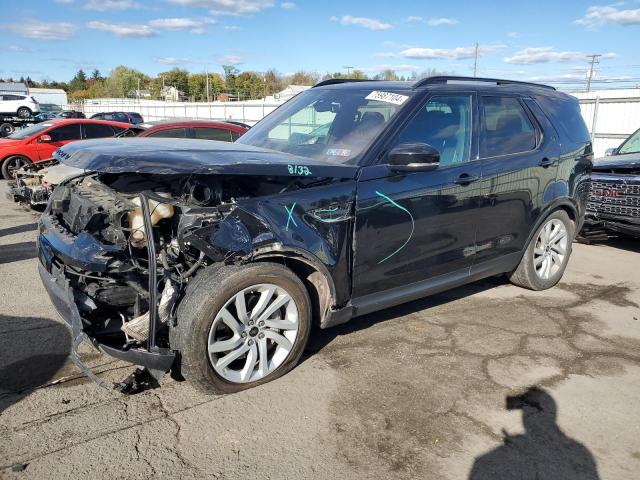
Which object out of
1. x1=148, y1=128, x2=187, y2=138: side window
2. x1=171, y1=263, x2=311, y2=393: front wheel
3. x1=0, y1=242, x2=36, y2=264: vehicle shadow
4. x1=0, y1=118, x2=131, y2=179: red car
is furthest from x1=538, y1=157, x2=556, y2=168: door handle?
x1=0, y1=118, x2=131, y2=179: red car

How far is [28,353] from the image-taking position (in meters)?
3.89

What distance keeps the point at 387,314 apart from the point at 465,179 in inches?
55.5

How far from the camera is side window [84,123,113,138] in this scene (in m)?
13.0

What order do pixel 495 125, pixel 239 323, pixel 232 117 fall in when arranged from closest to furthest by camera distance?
pixel 239 323 < pixel 495 125 < pixel 232 117

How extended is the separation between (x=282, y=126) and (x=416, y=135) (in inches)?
51.3

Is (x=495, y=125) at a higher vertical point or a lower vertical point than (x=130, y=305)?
higher

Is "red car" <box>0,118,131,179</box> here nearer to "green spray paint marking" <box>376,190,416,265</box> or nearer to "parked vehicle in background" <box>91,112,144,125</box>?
"green spray paint marking" <box>376,190,416,265</box>

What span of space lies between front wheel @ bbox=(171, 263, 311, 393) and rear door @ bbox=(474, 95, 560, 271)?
1878mm

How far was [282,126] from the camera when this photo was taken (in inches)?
187

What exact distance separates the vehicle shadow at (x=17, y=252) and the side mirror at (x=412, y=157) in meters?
4.86

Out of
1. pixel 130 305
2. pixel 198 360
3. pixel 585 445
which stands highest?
pixel 130 305

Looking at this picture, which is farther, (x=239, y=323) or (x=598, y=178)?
(x=598, y=178)

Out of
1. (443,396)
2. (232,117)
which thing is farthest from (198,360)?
(232,117)

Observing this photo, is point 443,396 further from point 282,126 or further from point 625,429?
point 282,126
